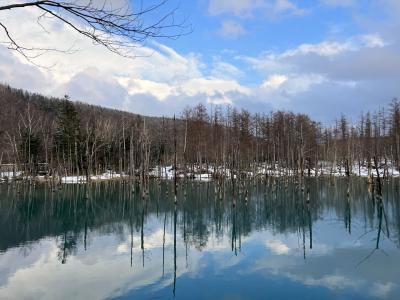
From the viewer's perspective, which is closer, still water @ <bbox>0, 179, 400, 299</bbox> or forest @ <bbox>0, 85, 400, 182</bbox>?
still water @ <bbox>0, 179, 400, 299</bbox>

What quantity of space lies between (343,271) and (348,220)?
35.0 ft

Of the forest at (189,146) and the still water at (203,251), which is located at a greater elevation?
the forest at (189,146)

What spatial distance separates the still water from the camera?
1168cm

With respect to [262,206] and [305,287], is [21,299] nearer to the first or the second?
[305,287]

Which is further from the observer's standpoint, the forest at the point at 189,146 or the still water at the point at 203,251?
the forest at the point at 189,146

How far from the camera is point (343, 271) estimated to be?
13.4 meters

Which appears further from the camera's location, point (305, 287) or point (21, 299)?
point (305, 287)

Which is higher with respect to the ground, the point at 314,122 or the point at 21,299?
the point at 314,122

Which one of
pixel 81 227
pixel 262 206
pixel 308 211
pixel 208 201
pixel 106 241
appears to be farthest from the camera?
pixel 208 201

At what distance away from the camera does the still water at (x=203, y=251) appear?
1168 cm

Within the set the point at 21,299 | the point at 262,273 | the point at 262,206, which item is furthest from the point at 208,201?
the point at 21,299

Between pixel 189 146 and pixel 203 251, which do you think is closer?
pixel 203 251

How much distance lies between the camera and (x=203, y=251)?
53.9 ft

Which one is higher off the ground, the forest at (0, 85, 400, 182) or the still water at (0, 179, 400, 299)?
the forest at (0, 85, 400, 182)
